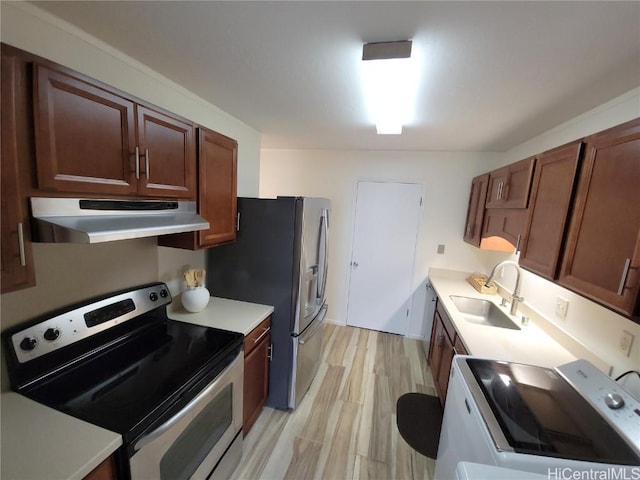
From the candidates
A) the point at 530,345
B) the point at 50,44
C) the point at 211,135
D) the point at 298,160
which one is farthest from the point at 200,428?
the point at 298,160

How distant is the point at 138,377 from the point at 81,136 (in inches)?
41.4

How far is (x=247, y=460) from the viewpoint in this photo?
1.75 meters

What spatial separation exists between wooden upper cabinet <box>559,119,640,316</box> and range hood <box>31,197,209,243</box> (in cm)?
181

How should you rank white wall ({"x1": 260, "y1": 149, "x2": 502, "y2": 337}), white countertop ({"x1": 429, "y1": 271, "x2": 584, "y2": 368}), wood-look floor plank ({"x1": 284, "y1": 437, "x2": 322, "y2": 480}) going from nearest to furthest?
white countertop ({"x1": 429, "y1": 271, "x2": 584, "y2": 368}) < wood-look floor plank ({"x1": 284, "y1": 437, "x2": 322, "y2": 480}) < white wall ({"x1": 260, "y1": 149, "x2": 502, "y2": 337})

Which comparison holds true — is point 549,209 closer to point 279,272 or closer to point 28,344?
point 279,272

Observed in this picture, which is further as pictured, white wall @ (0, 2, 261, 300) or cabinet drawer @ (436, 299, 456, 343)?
cabinet drawer @ (436, 299, 456, 343)

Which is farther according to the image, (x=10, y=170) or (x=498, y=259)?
(x=498, y=259)

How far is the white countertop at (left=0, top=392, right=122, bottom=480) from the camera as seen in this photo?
0.78 meters

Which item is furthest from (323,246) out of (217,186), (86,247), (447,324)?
(86,247)

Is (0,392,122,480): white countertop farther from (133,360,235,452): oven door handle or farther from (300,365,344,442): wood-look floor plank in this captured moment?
(300,365,344,442): wood-look floor plank

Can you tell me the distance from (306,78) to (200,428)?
6.48 feet

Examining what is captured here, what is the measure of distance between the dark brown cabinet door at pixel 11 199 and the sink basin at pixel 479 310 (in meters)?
2.82

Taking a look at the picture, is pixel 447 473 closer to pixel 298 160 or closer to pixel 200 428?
pixel 200 428

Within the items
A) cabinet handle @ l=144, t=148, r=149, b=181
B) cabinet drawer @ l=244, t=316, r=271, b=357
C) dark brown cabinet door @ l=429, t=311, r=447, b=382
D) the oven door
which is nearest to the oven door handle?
the oven door
